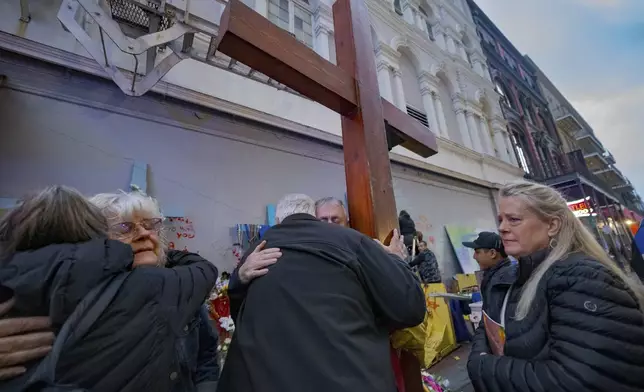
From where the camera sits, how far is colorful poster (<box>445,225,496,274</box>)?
684 cm

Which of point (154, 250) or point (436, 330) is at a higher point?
point (154, 250)

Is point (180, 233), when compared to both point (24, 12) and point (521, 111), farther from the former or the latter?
point (521, 111)

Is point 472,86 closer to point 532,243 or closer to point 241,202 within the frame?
point 241,202

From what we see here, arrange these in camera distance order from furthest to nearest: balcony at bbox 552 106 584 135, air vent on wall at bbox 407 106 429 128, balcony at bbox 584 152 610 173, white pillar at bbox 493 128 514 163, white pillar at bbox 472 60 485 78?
balcony at bbox 584 152 610 173, balcony at bbox 552 106 584 135, white pillar at bbox 472 60 485 78, white pillar at bbox 493 128 514 163, air vent on wall at bbox 407 106 429 128

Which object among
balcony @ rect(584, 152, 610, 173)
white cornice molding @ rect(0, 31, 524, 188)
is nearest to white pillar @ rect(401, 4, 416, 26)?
white cornice molding @ rect(0, 31, 524, 188)

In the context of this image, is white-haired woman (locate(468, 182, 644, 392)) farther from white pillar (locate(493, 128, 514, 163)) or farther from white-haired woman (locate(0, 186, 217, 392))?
white pillar (locate(493, 128, 514, 163))

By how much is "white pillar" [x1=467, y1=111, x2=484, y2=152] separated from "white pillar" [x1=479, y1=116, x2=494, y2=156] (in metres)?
0.30

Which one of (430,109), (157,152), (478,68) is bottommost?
(157,152)

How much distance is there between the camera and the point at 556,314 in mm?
996

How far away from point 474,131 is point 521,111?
6.48 m

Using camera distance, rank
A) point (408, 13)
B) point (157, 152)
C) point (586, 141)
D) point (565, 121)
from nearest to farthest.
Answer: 1. point (157, 152)
2. point (408, 13)
3. point (565, 121)
4. point (586, 141)

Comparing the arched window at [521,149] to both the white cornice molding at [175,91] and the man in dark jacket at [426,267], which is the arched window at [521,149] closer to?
the white cornice molding at [175,91]

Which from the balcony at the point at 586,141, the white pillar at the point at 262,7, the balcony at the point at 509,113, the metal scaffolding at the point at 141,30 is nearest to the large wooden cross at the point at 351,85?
the metal scaffolding at the point at 141,30

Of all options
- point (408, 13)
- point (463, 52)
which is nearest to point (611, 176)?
point (463, 52)
